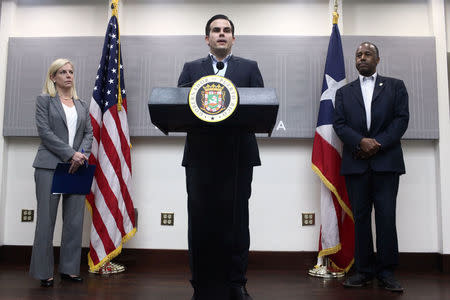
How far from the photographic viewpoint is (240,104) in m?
1.40

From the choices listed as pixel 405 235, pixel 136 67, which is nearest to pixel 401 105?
pixel 405 235

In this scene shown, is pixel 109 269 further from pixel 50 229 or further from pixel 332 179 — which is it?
pixel 332 179

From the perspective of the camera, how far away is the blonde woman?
8.59 ft

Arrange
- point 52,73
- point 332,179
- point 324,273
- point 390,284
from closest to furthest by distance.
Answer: point 390,284 → point 52,73 → point 324,273 → point 332,179

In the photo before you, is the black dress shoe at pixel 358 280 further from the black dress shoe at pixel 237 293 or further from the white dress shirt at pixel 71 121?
the white dress shirt at pixel 71 121

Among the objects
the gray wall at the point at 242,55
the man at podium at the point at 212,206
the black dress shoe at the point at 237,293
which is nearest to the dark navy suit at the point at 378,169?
the gray wall at the point at 242,55

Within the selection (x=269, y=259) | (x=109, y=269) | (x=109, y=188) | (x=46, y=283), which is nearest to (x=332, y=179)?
(x=269, y=259)

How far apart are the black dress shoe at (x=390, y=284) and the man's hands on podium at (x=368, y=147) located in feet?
2.72

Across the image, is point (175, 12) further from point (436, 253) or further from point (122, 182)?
point (436, 253)

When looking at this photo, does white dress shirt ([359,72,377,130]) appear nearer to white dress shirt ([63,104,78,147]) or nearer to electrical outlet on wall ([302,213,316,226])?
electrical outlet on wall ([302,213,316,226])

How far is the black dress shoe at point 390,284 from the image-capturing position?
8.17 feet

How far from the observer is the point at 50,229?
8.68 ft

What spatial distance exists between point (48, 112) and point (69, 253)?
40.1 inches

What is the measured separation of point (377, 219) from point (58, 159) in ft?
7.45
